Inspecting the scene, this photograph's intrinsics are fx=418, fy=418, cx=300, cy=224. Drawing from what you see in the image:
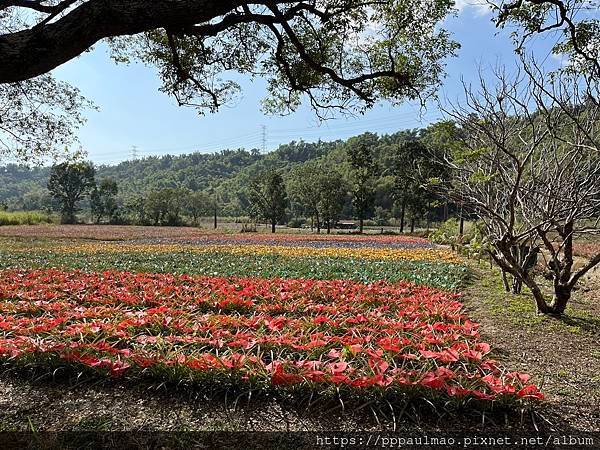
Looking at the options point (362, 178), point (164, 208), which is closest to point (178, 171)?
point (164, 208)

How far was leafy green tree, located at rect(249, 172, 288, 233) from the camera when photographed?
38219 mm

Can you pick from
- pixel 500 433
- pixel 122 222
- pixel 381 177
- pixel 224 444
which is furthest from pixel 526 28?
pixel 381 177

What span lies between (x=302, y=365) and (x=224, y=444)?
0.80m

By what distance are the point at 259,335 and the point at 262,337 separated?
18 centimetres

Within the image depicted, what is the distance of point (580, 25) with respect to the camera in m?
4.17

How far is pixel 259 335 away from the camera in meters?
3.64

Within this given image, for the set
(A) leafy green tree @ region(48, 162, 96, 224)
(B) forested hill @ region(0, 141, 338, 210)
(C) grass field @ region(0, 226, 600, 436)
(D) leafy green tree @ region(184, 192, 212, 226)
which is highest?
(B) forested hill @ region(0, 141, 338, 210)

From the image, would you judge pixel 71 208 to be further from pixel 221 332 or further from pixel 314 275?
pixel 221 332

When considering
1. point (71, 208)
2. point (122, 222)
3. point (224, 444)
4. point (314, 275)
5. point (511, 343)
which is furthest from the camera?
point (71, 208)

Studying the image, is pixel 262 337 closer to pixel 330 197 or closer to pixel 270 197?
pixel 330 197

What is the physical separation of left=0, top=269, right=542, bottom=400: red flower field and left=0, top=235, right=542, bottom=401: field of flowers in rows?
12 mm

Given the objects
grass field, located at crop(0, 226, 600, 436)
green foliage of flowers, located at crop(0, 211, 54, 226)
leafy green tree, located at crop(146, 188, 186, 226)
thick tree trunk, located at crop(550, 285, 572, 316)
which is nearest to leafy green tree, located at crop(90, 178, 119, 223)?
leafy green tree, located at crop(146, 188, 186, 226)

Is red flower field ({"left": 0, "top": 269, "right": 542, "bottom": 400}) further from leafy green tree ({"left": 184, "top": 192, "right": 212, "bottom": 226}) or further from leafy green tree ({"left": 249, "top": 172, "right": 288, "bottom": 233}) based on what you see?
leafy green tree ({"left": 184, "top": 192, "right": 212, "bottom": 226})

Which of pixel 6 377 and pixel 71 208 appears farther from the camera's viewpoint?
pixel 71 208
